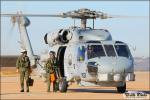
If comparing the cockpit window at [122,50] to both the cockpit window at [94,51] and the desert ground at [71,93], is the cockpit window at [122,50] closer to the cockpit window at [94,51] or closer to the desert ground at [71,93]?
the cockpit window at [94,51]

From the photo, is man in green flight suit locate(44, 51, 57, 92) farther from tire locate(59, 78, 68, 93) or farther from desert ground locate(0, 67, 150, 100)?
desert ground locate(0, 67, 150, 100)

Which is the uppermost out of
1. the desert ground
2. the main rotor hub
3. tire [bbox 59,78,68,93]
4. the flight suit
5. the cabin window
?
the main rotor hub

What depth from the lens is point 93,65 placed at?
20.2 m

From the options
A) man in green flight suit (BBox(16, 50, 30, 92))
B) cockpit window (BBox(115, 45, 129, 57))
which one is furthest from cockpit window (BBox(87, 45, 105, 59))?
man in green flight suit (BBox(16, 50, 30, 92))

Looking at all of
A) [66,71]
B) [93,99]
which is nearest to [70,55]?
[66,71]

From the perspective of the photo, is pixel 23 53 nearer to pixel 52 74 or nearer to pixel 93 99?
pixel 52 74

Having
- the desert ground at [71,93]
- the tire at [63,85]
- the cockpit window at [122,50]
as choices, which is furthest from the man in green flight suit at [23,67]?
the cockpit window at [122,50]

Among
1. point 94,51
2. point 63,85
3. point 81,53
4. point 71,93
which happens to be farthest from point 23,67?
point 94,51

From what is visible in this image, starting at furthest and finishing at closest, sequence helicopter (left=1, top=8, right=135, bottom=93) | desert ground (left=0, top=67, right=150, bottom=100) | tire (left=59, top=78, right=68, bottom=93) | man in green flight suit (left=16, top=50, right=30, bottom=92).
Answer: tire (left=59, top=78, right=68, bottom=93), man in green flight suit (left=16, top=50, right=30, bottom=92), helicopter (left=1, top=8, right=135, bottom=93), desert ground (left=0, top=67, right=150, bottom=100)

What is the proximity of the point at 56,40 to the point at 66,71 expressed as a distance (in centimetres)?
142

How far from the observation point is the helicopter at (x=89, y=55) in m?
20.0

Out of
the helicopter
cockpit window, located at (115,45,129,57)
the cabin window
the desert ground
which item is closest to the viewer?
the desert ground

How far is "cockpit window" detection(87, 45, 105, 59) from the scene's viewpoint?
808 inches

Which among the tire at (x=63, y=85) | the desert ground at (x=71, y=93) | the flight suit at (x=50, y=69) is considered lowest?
the desert ground at (x=71, y=93)
